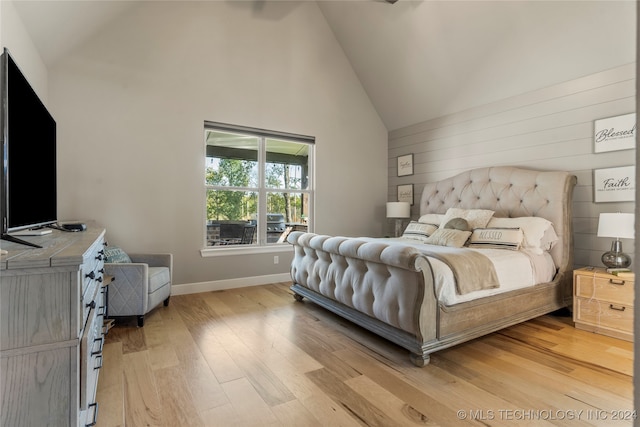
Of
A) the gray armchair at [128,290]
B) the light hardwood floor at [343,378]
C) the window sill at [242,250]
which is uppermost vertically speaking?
the window sill at [242,250]

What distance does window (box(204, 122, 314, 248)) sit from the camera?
402 centimetres

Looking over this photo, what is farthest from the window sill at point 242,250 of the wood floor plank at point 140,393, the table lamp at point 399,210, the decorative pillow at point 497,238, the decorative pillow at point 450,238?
the decorative pillow at point 497,238

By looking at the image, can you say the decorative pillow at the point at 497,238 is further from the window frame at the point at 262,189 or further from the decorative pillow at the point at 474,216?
the window frame at the point at 262,189

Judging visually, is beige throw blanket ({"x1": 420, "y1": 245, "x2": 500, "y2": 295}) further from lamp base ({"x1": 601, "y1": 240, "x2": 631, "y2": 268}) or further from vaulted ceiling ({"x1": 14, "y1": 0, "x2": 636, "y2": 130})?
vaulted ceiling ({"x1": 14, "y1": 0, "x2": 636, "y2": 130})

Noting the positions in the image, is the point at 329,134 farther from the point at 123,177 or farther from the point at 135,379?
the point at 135,379

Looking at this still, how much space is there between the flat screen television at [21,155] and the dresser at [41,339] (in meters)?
0.32

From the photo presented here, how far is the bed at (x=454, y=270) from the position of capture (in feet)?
7.01

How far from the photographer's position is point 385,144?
Result: 212 inches

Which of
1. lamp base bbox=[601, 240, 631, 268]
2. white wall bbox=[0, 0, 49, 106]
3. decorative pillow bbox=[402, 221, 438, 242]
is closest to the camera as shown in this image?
white wall bbox=[0, 0, 49, 106]

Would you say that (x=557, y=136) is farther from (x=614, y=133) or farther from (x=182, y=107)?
(x=182, y=107)

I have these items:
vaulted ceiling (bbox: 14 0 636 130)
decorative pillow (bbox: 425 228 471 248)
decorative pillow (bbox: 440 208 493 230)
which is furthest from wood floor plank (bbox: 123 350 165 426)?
decorative pillow (bbox: 440 208 493 230)

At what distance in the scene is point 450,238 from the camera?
325cm

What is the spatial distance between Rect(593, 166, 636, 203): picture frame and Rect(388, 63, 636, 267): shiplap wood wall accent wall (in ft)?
0.17

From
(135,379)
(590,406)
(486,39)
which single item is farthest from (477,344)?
(486,39)
